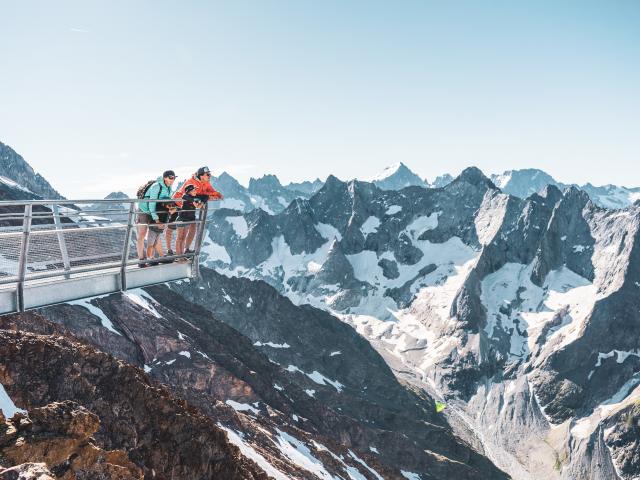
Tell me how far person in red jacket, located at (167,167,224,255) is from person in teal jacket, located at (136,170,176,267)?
49 centimetres

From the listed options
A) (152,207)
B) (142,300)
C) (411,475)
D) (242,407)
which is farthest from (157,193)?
(411,475)

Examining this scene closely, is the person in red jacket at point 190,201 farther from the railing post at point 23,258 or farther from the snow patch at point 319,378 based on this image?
the snow patch at point 319,378

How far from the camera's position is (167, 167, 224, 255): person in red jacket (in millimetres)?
15297

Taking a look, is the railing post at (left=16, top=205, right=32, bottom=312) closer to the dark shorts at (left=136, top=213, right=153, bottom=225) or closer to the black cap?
the dark shorts at (left=136, top=213, right=153, bottom=225)

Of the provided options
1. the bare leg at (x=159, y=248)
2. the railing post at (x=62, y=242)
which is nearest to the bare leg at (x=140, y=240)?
the bare leg at (x=159, y=248)

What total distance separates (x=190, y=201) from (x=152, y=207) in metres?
1.32

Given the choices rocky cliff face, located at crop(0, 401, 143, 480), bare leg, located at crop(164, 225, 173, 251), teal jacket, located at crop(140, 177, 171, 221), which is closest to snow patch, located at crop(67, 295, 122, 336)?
rocky cliff face, located at crop(0, 401, 143, 480)

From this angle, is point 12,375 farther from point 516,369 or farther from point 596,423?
point 516,369

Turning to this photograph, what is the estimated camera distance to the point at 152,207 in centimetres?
1430

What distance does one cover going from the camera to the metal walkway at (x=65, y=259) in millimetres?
10180

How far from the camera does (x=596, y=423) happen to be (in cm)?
15575

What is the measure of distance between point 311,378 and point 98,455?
12307 cm

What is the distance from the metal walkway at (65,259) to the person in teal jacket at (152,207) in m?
0.36

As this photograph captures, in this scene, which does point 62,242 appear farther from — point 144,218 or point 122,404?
point 122,404
